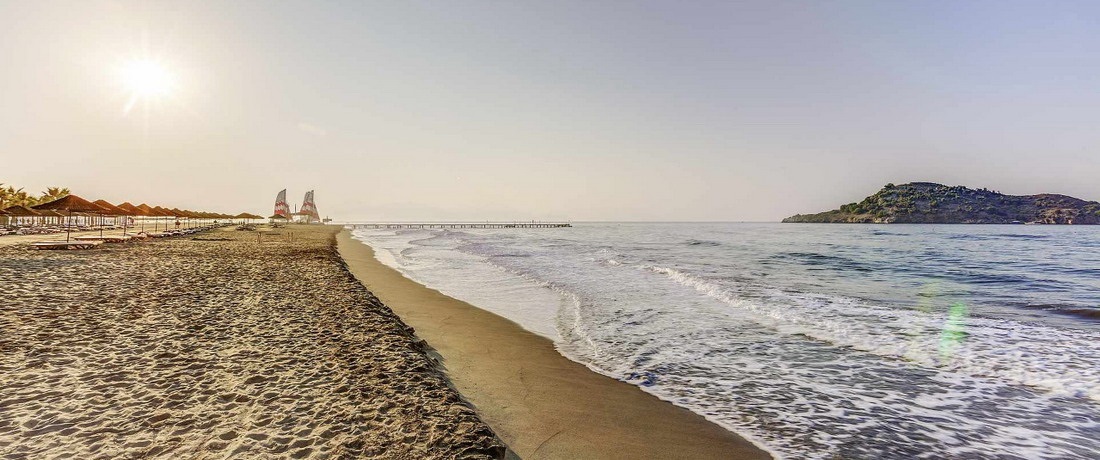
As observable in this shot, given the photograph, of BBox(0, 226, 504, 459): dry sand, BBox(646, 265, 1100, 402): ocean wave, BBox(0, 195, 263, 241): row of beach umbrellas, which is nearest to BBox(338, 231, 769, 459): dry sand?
BBox(0, 226, 504, 459): dry sand

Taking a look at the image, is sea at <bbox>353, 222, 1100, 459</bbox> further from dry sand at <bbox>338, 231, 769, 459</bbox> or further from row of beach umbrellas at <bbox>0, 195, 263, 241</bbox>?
row of beach umbrellas at <bbox>0, 195, 263, 241</bbox>

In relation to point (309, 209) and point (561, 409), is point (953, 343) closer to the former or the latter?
point (561, 409)

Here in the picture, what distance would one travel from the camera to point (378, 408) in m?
4.38

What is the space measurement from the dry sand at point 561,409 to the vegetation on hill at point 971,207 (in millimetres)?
208575

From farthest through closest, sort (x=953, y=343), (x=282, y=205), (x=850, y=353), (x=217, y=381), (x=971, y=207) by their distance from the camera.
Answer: (x=971, y=207) < (x=282, y=205) < (x=953, y=343) < (x=850, y=353) < (x=217, y=381)

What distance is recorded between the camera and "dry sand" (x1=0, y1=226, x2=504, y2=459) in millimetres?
3648

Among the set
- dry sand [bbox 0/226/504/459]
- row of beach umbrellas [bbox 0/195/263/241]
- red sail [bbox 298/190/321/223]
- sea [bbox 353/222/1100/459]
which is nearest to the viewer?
dry sand [bbox 0/226/504/459]

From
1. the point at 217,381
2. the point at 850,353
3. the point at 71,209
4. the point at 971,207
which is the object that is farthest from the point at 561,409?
the point at 971,207

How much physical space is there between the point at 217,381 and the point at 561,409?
378cm

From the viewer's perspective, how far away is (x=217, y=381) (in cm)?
501

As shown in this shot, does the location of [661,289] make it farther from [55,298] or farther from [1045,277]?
[1045,277]

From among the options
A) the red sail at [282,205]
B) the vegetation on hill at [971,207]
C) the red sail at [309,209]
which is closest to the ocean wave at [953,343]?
the red sail at [282,205]

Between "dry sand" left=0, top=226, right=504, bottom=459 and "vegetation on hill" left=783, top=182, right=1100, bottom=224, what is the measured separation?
211075mm

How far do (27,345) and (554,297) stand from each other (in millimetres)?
10742
